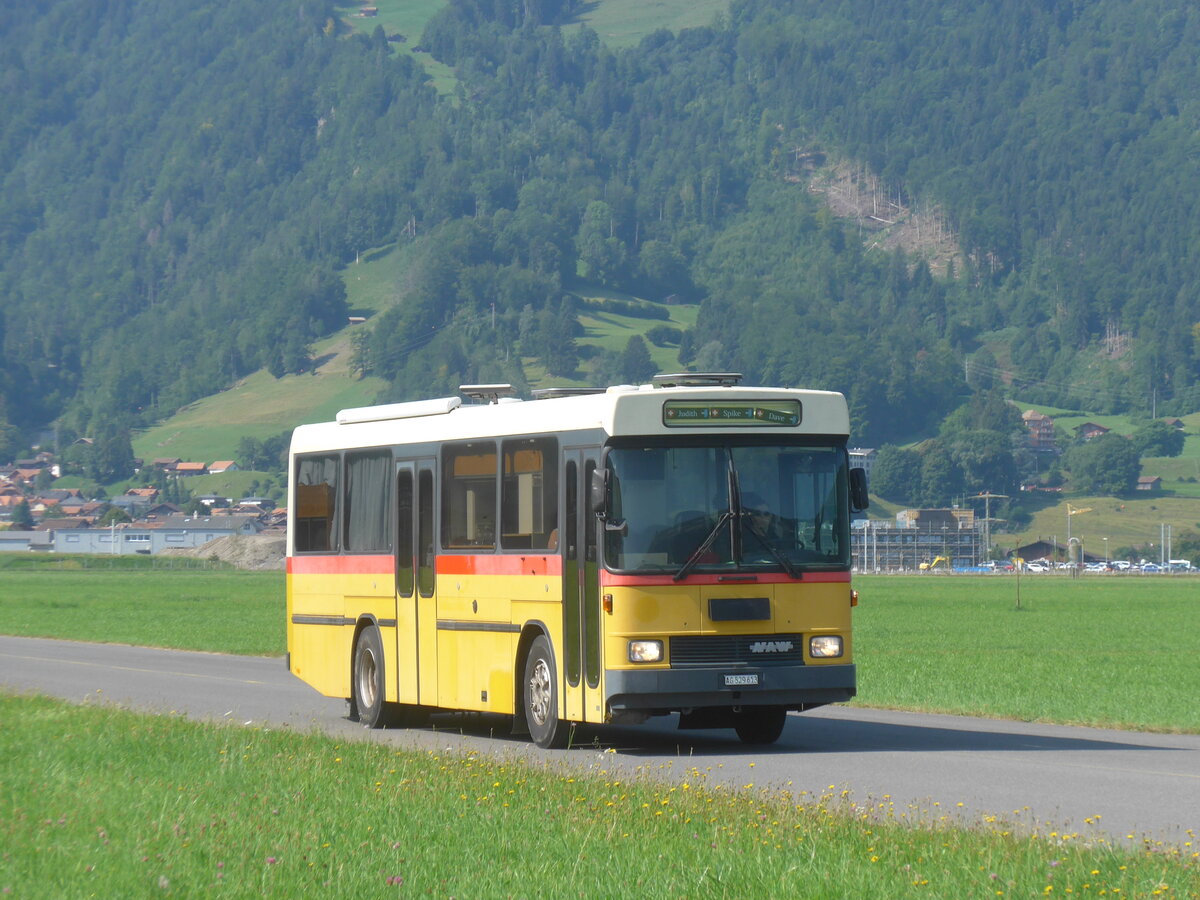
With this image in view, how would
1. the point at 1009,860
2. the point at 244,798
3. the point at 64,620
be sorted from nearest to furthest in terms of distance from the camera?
1. the point at 1009,860
2. the point at 244,798
3. the point at 64,620

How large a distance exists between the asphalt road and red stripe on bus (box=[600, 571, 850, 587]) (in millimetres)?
1367

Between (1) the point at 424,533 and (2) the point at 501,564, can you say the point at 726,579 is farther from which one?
(1) the point at 424,533

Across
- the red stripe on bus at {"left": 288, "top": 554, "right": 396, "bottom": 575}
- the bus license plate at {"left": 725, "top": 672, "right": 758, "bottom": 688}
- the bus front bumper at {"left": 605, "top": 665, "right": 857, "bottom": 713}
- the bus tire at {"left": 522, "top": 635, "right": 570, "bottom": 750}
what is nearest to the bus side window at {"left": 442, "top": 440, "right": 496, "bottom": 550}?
the bus tire at {"left": 522, "top": 635, "right": 570, "bottom": 750}

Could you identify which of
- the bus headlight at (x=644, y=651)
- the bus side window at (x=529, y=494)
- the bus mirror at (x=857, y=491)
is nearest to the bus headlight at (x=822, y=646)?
the bus mirror at (x=857, y=491)

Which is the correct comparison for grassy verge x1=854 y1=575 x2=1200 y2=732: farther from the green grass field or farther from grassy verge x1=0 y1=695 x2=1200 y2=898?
grassy verge x1=0 y1=695 x2=1200 y2=898

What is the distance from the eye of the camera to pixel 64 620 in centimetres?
5500

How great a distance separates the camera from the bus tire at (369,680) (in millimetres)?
20266

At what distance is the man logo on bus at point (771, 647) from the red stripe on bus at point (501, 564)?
1723 mm

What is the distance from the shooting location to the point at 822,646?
16750 millimetres

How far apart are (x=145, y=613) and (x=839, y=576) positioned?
4648 cm

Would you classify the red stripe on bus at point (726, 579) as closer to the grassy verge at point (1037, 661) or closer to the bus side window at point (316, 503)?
the grassy verge at point (1037, 661)

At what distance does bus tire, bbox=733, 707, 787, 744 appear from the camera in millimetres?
17625

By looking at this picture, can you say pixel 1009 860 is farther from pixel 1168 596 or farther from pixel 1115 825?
pixel 1168 596

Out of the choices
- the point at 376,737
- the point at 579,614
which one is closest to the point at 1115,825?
the point at 579,614
